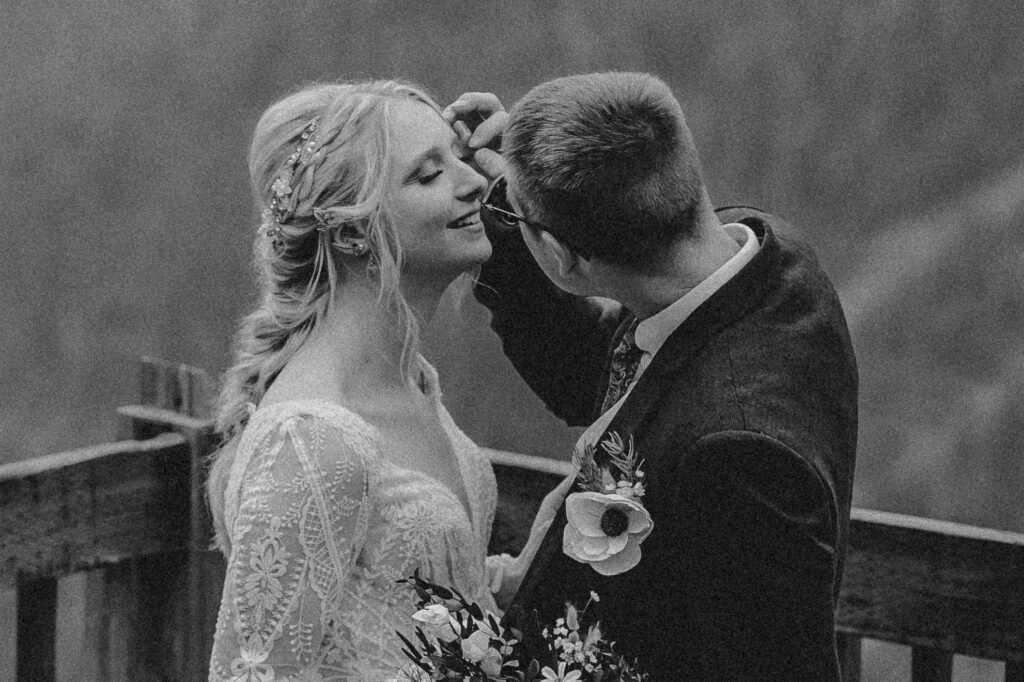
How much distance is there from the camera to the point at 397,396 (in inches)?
92.8

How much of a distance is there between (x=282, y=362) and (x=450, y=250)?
0.40 meters

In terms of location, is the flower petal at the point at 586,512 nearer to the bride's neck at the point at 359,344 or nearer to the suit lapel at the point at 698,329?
the suit lapel at the point at 698,329

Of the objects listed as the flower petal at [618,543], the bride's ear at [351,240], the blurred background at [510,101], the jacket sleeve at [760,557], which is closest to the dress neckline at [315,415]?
the bride's ear at [351,240]

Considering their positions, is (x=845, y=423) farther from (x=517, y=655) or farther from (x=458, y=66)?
(x=458, y=66)

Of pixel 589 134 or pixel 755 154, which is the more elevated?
pixel 589 134

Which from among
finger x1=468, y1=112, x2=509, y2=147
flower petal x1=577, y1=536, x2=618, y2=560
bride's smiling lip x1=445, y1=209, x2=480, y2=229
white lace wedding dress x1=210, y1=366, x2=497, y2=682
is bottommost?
white lace wedding dress x1=210, y1=366, x2=497, y2=682

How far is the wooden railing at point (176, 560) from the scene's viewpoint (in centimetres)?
235

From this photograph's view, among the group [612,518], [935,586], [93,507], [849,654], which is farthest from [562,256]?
[93,507]

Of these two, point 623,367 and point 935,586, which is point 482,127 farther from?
point 935,586

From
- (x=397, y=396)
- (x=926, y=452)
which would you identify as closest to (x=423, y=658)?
(x=397, y=396)

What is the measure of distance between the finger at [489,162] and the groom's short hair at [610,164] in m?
0.48

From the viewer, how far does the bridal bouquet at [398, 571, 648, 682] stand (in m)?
1.72

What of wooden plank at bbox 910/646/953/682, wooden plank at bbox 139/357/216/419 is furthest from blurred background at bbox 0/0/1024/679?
wooden plank at bbox 139/357/216/419

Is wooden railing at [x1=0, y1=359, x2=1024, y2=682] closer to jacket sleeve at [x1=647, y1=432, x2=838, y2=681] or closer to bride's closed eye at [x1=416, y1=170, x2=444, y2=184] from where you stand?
jacket sleeve at [x1=647, y1=432, x2=838, y2=681]
